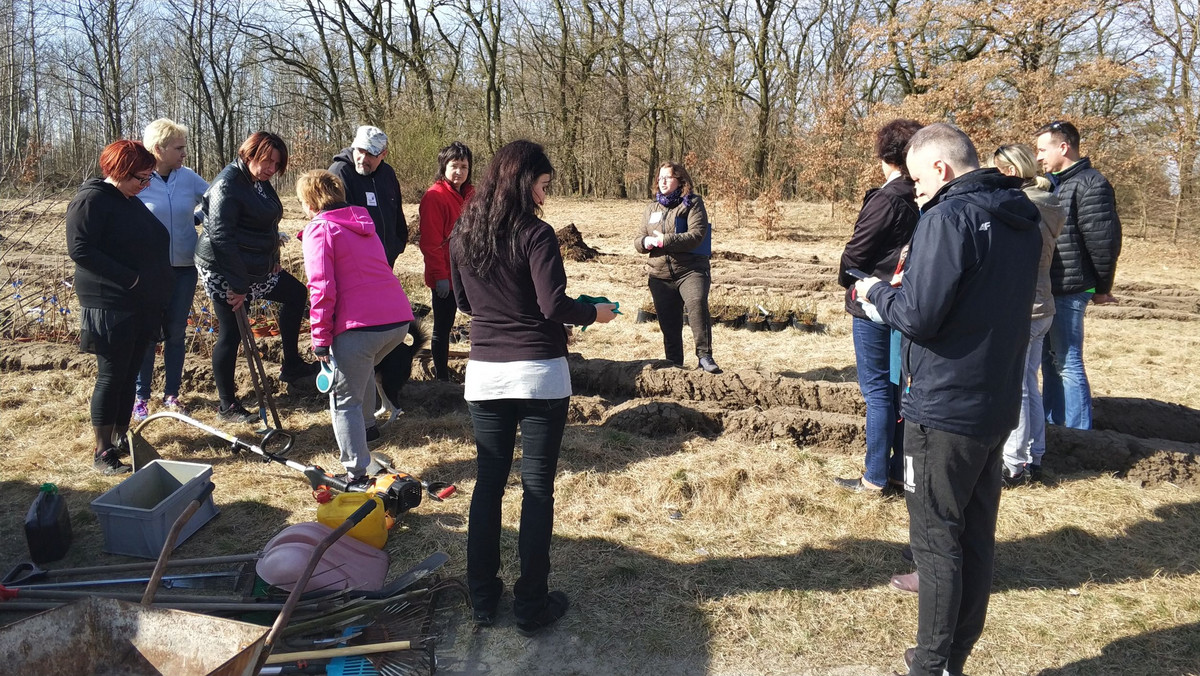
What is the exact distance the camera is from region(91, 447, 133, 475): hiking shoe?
4605 millimetres

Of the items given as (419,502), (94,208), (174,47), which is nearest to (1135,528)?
(419,502)

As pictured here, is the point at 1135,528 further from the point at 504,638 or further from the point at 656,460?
the point at 504,638

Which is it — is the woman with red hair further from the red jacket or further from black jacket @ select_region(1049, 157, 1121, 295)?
black jacket @ select_region(1049, 157, 1121, 295)

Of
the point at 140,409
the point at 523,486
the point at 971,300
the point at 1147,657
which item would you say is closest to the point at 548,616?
the point at 523,486

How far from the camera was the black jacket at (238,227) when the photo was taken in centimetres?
477

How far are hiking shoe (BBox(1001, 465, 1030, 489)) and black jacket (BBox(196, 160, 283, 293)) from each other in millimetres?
4656

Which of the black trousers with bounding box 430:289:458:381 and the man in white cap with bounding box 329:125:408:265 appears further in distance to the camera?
the black trousers with bounding box 430:289:458:381

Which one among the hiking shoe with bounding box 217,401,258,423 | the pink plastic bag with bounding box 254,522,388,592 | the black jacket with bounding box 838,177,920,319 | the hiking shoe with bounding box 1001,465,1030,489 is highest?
the black jacket with bounding box 838,177,920,319

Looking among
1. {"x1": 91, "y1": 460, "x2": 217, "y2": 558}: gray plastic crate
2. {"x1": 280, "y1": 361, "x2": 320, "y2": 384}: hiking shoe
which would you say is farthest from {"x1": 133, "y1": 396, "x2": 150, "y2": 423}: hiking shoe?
{"x1": 91, "y1": 460, "x2": 217, "y2": 558}: gray plastic crate

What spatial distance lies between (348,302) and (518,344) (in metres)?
1.50

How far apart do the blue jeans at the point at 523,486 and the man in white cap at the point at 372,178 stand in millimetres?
2671

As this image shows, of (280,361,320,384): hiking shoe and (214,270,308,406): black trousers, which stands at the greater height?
(214,270,308,406): black trousers

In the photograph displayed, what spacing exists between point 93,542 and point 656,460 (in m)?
3.08

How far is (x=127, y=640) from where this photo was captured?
7.21ft
